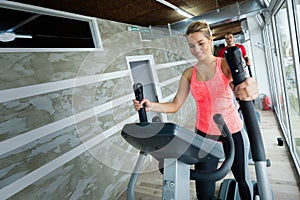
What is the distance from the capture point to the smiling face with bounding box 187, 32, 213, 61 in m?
1.02

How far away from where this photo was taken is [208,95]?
117 cm

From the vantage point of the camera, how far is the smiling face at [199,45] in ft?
3.33

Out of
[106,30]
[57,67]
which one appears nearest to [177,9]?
[106,30]

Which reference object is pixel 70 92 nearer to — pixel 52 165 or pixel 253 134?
pixel 52 165

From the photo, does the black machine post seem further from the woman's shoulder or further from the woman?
the woman's shoulder

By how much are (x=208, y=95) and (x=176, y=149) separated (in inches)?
20.9

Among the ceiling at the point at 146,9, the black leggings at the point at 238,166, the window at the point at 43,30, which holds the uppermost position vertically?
the ceiling at the point at 146,9

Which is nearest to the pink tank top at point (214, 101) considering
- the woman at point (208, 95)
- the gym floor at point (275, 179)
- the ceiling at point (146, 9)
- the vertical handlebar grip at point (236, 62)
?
the woman at point (208, 95)

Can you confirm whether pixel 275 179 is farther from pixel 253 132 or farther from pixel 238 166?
pixel 253 132

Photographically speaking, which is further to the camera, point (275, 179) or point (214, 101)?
point (275, 179)

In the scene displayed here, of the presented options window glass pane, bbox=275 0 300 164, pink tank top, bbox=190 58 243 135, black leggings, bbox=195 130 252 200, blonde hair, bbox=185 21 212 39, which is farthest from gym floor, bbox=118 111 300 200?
blonde hair, bbox=185 21 212 39

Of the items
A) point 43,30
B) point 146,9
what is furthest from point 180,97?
point 146,9

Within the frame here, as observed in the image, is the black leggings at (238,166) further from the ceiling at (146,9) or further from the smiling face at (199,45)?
the ceiling at (146,9)

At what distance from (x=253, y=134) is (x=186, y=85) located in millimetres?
541
